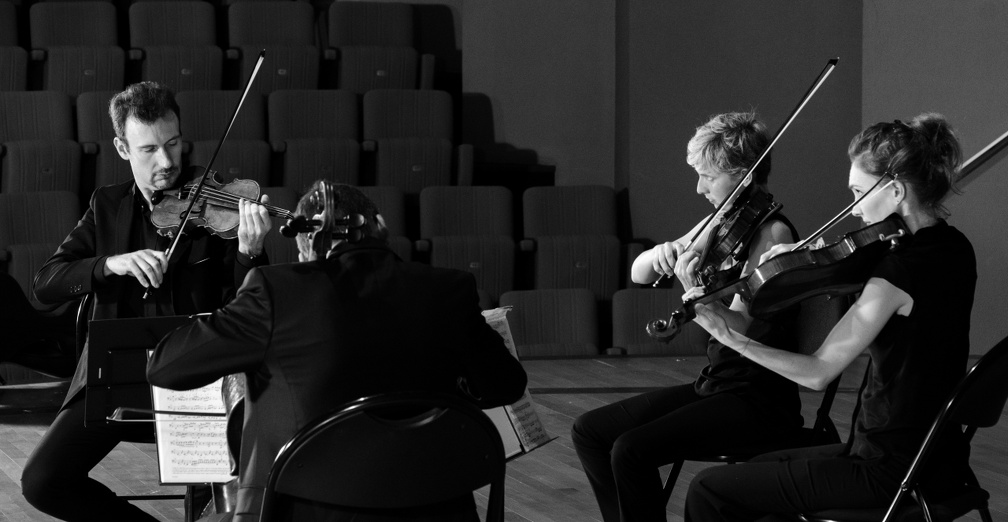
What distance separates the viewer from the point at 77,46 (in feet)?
18.4

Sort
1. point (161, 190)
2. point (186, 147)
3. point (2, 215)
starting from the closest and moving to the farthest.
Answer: point (161, 190) < point (2, 215) < point (186, 147)

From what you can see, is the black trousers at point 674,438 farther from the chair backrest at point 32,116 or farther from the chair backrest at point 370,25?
the chair backrest at point 370,25

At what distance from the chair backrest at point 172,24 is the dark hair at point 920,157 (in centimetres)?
448

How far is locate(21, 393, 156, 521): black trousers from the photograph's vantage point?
2.26m

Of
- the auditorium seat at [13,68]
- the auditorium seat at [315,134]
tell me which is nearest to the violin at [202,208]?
the auditorium seat at [315,134]

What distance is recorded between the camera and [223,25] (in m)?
6.16

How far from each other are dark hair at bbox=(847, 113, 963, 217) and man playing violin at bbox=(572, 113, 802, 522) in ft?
1.22

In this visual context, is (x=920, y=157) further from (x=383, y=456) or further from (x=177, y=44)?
(x=177, y=44)

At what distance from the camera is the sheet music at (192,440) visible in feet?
6.82

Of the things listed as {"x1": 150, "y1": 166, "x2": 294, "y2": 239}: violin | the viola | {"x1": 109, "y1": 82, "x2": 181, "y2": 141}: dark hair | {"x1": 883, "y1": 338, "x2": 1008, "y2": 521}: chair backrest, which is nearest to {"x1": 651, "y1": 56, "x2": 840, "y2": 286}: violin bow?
the viola

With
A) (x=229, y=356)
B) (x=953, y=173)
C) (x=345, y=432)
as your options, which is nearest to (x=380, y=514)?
(x=345, y=432)

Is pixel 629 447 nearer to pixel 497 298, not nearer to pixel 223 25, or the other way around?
pixel 497 298

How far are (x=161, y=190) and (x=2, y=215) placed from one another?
239 cm

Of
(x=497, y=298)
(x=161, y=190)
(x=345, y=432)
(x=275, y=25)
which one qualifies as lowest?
(x=497, y=298)
